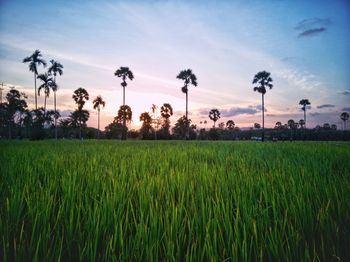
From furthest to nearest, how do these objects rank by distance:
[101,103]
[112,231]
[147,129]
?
[147,129] < [101,103] < [112,231]

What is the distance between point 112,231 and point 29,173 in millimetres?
2833

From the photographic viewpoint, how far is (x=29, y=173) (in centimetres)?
Answer: 345

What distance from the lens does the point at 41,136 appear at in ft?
102

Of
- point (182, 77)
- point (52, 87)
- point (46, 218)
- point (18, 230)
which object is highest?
point (182, 77)

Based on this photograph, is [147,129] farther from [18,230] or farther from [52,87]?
[18,230]

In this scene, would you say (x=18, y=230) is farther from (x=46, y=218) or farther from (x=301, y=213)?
(x=301, y=213)

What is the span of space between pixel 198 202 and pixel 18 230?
154 cm

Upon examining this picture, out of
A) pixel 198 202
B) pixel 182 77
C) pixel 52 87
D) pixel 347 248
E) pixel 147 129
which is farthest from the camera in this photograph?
pixel 147 129

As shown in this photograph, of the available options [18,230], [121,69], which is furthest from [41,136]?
[18,230]

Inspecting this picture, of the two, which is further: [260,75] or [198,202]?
[260,75]

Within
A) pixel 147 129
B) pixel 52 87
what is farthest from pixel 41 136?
pixel 147 129

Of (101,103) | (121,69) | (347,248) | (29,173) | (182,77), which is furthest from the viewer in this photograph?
(101,103)

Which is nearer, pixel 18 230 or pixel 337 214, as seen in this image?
pixel 18 230

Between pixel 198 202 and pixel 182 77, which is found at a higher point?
pixel 182 77
